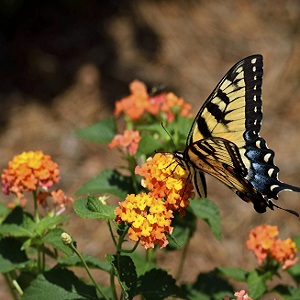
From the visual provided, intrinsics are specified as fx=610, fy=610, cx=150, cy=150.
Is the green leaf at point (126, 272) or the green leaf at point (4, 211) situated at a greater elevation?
the green leaf at point (4, 211)

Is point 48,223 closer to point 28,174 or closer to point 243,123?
point 28,174

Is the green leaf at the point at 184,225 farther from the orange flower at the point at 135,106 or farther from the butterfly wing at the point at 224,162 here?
the orange flower at the point at 135,106

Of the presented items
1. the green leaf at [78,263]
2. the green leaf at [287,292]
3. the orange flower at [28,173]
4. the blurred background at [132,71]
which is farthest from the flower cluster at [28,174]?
the blurred background at [132,71]

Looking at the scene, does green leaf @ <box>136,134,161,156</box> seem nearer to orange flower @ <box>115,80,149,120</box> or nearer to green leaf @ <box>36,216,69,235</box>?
orange flower @ <box>115,80,149,120</box>

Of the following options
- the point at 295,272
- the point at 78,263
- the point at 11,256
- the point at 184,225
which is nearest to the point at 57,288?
the point at 78,263

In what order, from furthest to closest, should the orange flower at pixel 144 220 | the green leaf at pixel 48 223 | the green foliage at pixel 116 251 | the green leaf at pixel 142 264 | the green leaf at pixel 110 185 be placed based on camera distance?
the green leaf at pixel 110 185 < the green leaf at pixel 142 264 < the green leaf at pixel 48 223 < the green foliage at pixel 116 251 < the orange flower at pixel 144 220

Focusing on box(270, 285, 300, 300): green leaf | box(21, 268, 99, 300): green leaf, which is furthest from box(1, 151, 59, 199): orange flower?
box(270, 285, 300, 300): green leaf

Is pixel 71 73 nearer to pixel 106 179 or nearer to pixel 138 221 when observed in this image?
pixel 106 179

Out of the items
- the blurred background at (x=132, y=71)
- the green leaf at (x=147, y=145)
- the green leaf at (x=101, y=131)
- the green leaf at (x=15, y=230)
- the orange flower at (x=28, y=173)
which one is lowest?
the green leaf at (x=15, y=230)
